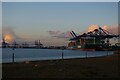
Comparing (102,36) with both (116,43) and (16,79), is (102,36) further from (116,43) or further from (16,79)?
(16,79)

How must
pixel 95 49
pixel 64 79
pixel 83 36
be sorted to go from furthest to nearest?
pixel 83 36 < pixel 95 49 < pixel 64 79

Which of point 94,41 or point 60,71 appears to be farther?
point 94,41

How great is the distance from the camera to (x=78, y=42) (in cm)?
18525

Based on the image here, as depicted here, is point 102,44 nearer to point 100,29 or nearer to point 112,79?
point 100,29

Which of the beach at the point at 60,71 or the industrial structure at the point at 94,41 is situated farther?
the industrial structure at the point at 94,41

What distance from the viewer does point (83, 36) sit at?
17700 cm

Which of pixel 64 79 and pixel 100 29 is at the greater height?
pixel 100 29

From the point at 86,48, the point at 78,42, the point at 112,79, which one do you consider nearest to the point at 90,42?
the point at 86,48

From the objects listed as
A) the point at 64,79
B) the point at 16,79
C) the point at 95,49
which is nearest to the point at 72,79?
the point at 64,79

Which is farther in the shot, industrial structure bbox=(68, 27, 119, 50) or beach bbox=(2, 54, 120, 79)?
industrial structure bbox=(68, 27, 119, 50)

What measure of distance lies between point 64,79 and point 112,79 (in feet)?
9.99

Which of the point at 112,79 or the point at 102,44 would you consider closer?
the point at 112,79

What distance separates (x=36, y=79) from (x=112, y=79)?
4.81 meters

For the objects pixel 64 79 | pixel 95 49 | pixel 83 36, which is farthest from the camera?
pixel 83 36
